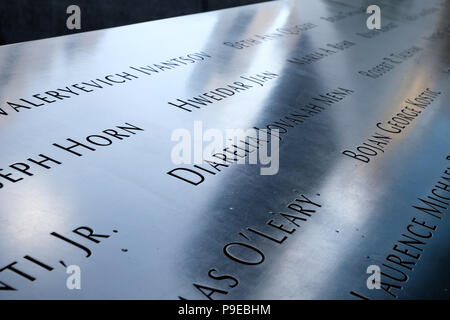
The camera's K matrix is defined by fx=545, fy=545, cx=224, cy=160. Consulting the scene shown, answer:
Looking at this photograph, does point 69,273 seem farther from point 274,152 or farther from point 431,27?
point 431,27

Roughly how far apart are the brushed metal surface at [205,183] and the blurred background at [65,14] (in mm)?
1595

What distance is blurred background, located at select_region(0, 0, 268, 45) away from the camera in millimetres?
7398

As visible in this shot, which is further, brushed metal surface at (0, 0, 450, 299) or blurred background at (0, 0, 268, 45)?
blurred background at (0, 0, 268, 45)

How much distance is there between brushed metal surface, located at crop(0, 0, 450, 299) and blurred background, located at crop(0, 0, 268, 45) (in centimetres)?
159

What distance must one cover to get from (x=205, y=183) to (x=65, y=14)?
17.6 ft

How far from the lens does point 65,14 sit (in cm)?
798

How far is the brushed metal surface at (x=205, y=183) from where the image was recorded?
9.08 ft

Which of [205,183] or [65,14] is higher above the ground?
[65,14]

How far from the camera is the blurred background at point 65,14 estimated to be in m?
7.40

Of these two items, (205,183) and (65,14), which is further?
(65,14)

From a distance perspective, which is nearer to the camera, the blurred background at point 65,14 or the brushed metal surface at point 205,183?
the brushed metal surface at point 205,183
